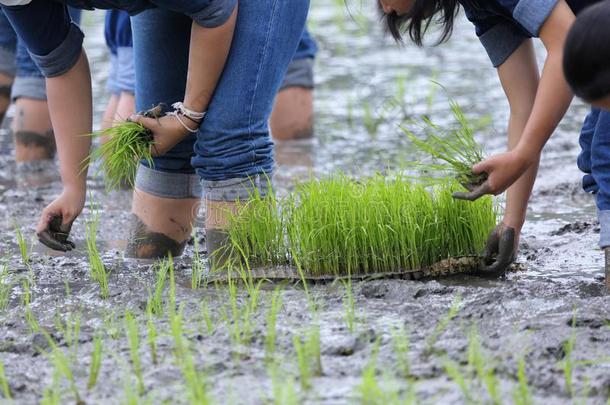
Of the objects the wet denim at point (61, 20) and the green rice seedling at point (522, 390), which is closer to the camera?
the green rice seedling at point (522, 390)

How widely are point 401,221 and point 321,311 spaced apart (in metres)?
0.55

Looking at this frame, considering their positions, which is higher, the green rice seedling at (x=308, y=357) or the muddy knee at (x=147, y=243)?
the muddy knee at (x=147, y=243)

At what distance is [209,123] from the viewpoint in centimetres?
331

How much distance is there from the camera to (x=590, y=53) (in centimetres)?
259

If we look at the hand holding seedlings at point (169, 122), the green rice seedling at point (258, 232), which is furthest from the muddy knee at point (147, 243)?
the hand holding seedlings at point (169, 122)

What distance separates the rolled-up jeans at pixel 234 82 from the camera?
10.8ft

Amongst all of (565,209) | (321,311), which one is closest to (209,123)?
(321,311)

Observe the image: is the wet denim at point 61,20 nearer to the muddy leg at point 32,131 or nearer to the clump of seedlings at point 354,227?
the clump of seedlings at point 354,227

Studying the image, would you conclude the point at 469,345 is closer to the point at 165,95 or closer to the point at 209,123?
the point at 209,123

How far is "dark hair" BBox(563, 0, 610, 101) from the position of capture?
2.58 m

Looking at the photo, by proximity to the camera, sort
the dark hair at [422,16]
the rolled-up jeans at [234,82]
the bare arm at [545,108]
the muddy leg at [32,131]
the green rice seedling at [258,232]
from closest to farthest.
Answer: the bare arm at [545,108], the dark hair at [422,16], the rolled-up jeans at [234,82], the green rice seedling at [258,232], the muddy leg at [32,131]

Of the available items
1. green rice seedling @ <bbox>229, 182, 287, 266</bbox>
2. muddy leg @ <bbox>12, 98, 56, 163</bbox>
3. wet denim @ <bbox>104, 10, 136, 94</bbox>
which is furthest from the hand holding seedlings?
muddy leg @ <bbox>12, 98, 56, 163</bbox>

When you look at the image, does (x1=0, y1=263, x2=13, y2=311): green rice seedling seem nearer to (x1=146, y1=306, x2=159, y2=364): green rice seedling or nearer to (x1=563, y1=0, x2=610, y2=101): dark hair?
(x1=146, y1=306, x2=159, y2=364): green rice seedling

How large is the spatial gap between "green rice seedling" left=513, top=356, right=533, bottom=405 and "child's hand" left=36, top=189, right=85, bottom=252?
1.70 m
